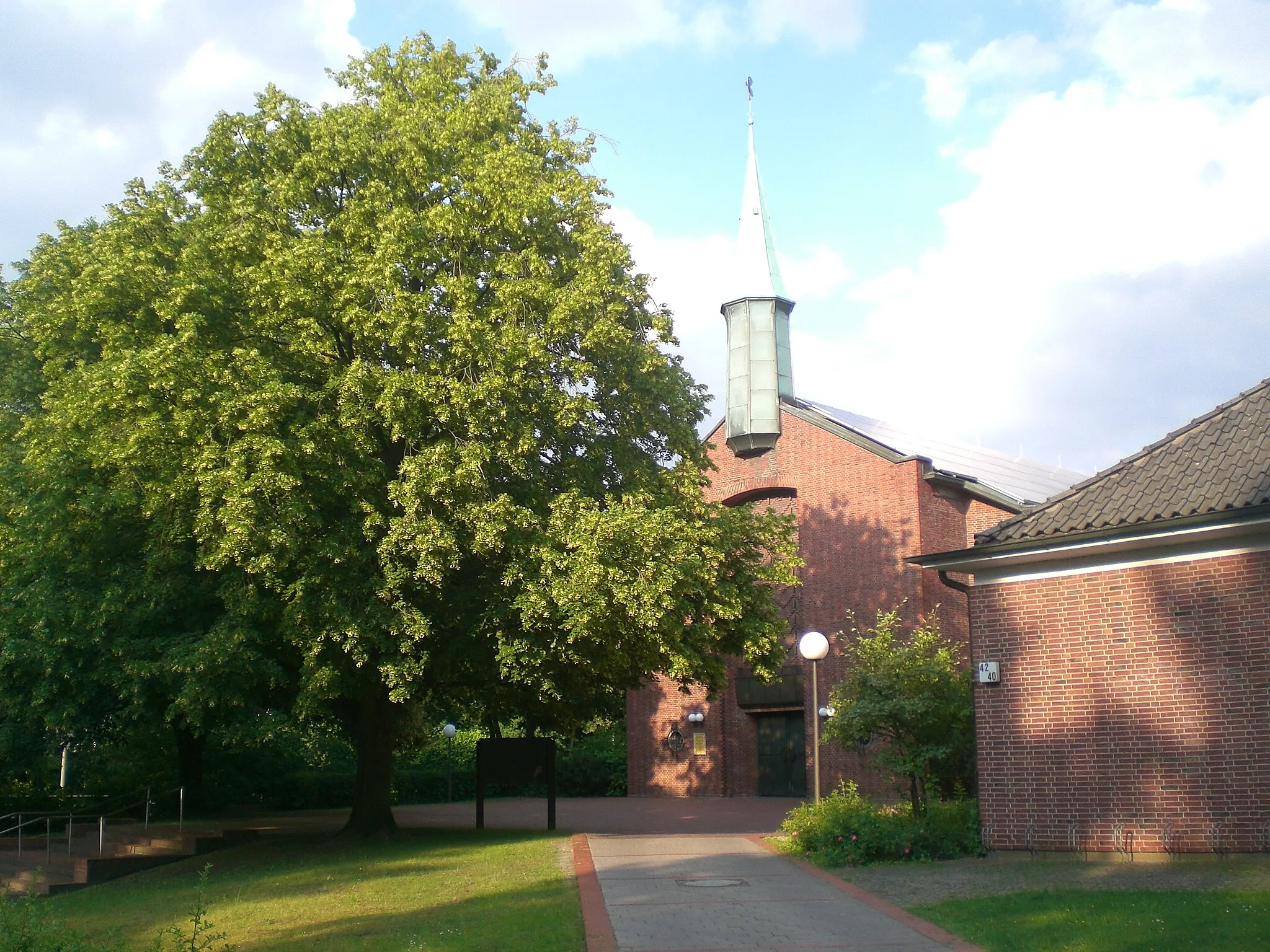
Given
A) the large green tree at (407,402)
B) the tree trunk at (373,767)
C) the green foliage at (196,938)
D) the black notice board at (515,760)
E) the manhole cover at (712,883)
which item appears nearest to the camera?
the green foliage at (196,938)

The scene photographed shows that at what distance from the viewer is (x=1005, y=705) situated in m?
14.1

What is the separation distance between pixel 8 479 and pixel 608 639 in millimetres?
9083

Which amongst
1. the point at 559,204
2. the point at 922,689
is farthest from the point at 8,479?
the point at 922,689

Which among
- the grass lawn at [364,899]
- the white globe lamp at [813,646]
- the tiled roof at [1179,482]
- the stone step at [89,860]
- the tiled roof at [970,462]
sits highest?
the tiled roof at [970,462]

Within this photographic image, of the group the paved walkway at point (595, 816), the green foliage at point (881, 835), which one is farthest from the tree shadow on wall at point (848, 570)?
the green foliage at point (881, 835)

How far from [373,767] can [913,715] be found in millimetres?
9048

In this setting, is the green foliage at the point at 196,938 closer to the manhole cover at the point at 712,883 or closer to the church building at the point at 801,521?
the manhole cover at the point at 712,883

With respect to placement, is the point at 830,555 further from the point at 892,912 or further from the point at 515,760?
the point at 892,912

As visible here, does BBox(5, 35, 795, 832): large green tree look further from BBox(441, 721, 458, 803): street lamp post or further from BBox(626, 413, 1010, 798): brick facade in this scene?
BBox(441, 721, 458, 803): street lamp post

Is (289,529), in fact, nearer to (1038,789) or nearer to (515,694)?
(515,694)

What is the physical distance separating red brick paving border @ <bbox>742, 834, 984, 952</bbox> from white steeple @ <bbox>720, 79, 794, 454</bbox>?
17.3 m

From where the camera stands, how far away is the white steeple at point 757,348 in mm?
31172

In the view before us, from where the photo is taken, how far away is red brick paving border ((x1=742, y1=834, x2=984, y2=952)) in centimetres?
904

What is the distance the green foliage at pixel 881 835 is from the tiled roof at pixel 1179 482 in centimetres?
363
